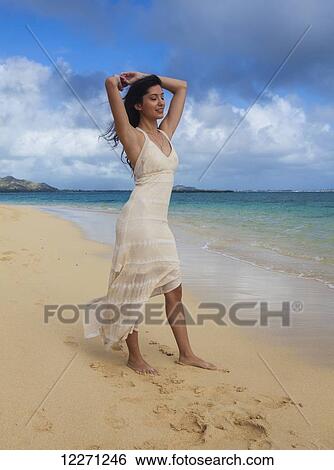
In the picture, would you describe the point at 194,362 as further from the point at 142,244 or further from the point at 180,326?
the point at 142,244

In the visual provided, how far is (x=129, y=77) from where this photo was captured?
3438mm

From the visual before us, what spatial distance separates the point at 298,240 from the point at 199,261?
15.8 ft

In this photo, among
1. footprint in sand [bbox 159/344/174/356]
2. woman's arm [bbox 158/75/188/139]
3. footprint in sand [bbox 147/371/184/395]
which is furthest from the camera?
footprint in sand [bbox 159/344/174/356]

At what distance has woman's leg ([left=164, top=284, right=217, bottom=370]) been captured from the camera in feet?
11.9

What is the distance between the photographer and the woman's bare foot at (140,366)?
345 centimetres

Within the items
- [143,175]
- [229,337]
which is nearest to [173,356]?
[229,337]

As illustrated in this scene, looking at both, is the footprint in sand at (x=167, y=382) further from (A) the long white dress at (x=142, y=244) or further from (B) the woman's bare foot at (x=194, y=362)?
(A) the long white dress at (x=142, y=244)

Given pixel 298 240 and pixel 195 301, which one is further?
pixel 298 240

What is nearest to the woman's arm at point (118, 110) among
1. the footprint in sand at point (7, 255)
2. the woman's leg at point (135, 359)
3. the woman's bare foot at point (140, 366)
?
the woman's leg at point (135, 359)

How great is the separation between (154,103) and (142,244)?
0.94 m

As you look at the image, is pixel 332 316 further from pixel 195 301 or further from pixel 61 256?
pixel 61 256

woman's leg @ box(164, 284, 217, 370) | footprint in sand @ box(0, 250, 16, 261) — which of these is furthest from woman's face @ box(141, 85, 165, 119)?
footprint in sand @ box(0, 250, 16, 261)

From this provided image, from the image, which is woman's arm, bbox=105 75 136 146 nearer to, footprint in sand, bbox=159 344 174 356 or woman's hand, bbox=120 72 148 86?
woman's hand, bbox=120 72 148 86
